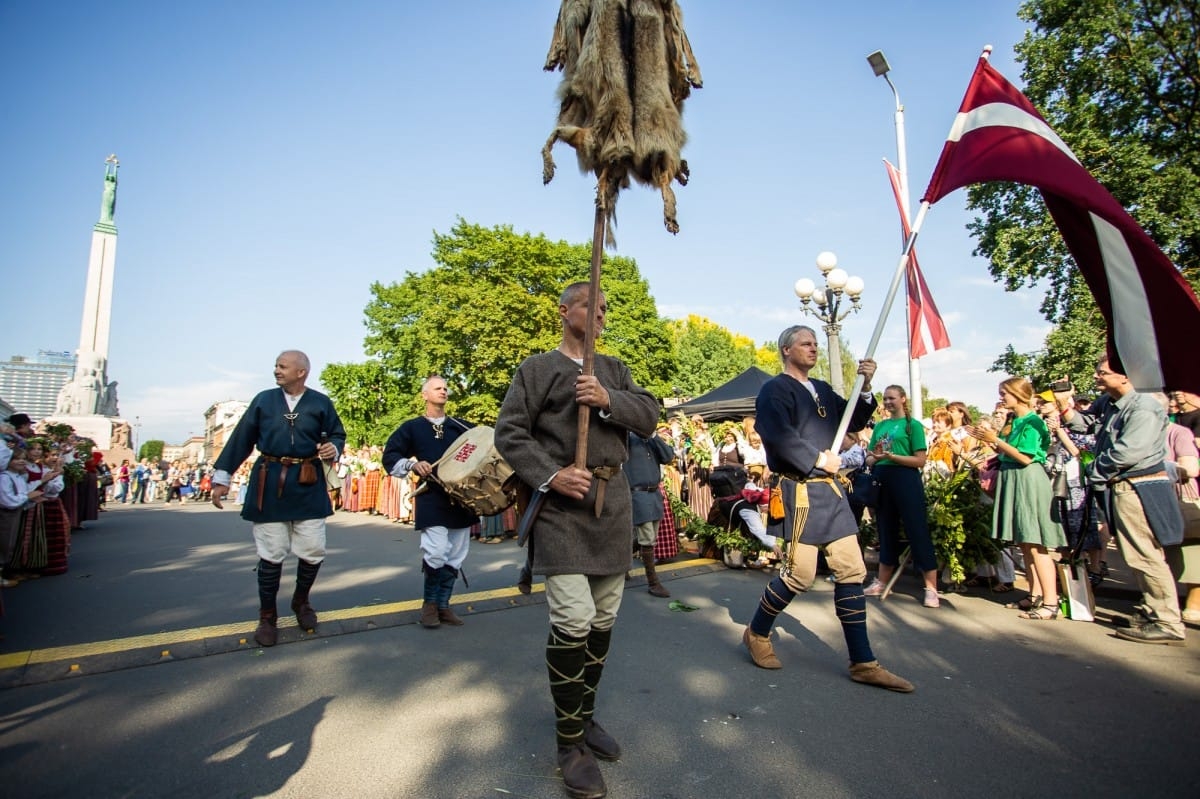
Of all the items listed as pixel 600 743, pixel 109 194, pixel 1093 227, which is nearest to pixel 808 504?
pixel 600 743

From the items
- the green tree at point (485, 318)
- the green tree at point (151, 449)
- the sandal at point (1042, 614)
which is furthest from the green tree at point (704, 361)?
the green tree at point (151, 449)

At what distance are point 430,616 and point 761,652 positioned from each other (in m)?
2.66

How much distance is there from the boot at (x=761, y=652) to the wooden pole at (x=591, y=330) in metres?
2.11

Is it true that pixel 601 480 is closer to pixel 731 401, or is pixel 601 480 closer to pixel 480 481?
pixel 480 481

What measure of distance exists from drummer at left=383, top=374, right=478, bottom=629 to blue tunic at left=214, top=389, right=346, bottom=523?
64 cm

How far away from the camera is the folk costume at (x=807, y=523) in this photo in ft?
13.2

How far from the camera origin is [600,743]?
300 centimetres

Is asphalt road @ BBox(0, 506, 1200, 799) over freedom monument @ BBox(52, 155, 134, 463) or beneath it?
beneath

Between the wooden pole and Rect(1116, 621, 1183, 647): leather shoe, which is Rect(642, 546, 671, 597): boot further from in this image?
the wooden pole

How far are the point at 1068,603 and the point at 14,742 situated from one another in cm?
729

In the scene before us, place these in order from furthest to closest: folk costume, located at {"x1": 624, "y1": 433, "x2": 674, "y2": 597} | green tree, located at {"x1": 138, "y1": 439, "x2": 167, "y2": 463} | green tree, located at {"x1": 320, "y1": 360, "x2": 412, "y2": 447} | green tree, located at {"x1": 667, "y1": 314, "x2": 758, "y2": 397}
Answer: green tree, located at {"x1": 138, "y1": 439, "x2": 167, "y2": 463}
green tree, located at {"x1": 667, "y1": 314, "x2": 758, "y2": 397}
green tree, located at {"x1": 320, "y1": 360, "x2": 412, "y2": 447}
folk costume, located at {"x1": 624, "y1": 433, "x2": 674, "y2": 597}

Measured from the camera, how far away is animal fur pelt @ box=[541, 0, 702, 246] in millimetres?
3221

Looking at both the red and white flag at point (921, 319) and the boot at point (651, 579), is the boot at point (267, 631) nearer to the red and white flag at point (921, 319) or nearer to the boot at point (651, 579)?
the boot at point (651, 579)

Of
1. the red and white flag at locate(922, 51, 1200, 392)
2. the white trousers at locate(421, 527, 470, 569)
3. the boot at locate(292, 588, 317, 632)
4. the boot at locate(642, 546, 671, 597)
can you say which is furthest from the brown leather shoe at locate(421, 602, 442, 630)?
the red and white flag at locate(922, 51, 1200, 392)
